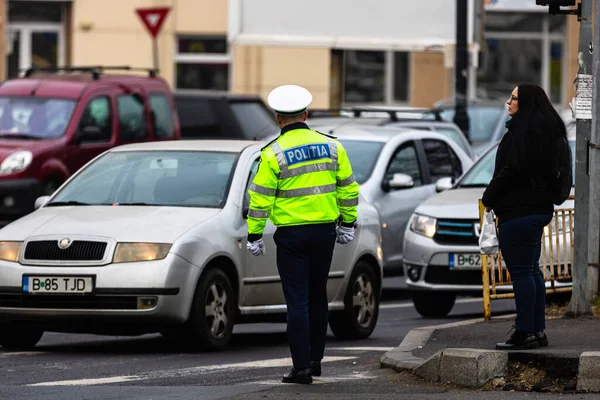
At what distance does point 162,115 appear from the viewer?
21.2 meters

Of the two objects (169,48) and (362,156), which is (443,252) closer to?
(362,156)

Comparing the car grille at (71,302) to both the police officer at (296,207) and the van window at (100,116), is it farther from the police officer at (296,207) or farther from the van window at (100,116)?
the van window at (100,116)

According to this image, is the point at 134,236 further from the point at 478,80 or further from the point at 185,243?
the point at 478,80

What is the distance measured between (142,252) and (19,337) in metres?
1.30

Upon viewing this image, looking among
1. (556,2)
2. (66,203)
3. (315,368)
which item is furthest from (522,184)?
(66,203)

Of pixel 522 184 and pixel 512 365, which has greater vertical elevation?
pixel 522 184

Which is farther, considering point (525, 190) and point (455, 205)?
point (455, 205)

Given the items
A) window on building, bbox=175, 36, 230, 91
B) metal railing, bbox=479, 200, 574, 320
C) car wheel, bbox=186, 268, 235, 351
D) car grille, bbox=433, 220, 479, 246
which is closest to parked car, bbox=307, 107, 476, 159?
car grille, bbox=433, 220, 479, 246

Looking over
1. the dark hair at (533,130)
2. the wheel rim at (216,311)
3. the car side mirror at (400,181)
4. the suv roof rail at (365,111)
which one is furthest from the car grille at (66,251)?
the suv roof rail at (365,111)

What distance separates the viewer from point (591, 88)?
38.0 ft

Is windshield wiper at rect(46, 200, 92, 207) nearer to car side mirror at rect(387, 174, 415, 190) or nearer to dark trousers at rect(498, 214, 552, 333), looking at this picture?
dark trousers at rect(498, 214, 552, 333)

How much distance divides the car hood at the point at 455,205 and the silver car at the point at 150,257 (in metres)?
2.06

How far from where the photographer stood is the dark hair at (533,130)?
388 inches

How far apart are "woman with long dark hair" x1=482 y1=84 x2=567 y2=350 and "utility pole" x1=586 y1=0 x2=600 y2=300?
1.79m
